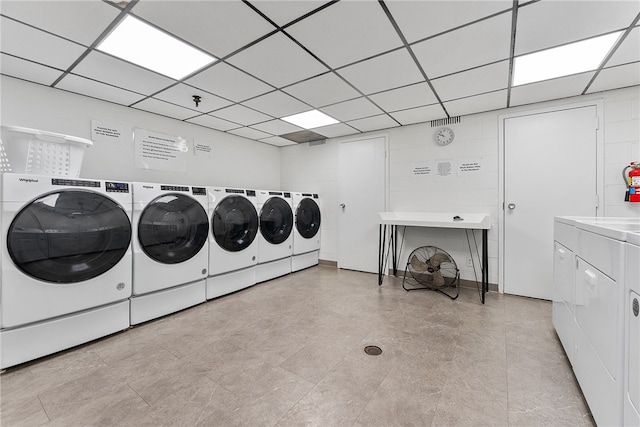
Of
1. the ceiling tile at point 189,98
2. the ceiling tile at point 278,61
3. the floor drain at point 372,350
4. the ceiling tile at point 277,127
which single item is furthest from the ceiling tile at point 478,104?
the floor drain at point 372,350

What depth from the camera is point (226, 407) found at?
141 cm

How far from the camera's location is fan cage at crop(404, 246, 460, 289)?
10.7 ft

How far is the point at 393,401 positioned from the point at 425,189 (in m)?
2.91

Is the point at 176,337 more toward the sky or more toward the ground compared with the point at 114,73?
more toward the ground

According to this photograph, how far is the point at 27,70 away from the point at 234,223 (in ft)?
7.26

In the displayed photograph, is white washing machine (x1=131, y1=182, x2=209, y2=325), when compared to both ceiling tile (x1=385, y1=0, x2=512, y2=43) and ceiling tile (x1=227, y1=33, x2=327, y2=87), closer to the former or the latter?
ceiling tile (x1=227, y1=33, x2=327, y2=87)

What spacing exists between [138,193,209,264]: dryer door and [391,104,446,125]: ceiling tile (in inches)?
107

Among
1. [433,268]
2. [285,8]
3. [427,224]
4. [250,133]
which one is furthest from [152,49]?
[433,268]

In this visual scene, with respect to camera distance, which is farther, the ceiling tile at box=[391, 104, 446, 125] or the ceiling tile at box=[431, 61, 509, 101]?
the ceiling tile at box=[391, 104, 446, 125]

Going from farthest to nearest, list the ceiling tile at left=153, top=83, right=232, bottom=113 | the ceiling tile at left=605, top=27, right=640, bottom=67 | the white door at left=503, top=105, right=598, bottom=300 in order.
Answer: the white door at left=503, top=105, right=598, bottom=300, the ceiling tile at left=153, top=83, right=232, bottom=113, the ceiling tile at left=605, top=27, right=640, bottom=67

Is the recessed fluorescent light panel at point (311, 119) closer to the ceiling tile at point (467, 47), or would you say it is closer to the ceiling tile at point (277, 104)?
the ceiling tile at point (277, 104)

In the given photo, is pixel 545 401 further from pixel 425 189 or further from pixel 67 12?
pixel 67 12

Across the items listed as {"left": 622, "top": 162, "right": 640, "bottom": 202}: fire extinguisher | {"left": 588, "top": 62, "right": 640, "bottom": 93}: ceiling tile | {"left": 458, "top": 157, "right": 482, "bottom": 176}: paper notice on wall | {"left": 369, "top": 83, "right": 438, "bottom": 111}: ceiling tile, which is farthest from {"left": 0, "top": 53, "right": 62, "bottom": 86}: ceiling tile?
{"left": 622, "top": 162, "right": 640, "bottom": 202}: fire extinguisher

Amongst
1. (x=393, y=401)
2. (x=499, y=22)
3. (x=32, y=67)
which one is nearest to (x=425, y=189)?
(x=499, y=22)
